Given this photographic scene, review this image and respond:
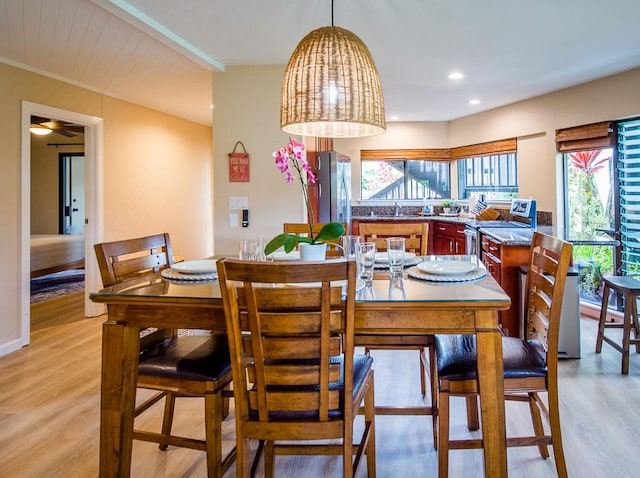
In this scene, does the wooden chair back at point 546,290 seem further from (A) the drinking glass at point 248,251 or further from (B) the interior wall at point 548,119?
(B) the interior wall at point 548,119

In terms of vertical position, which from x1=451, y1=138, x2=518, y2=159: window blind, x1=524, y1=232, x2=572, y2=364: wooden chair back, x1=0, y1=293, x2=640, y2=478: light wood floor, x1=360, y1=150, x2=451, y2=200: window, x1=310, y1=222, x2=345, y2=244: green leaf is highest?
x1=451, y1=138, x2=518, y2=159: window blind

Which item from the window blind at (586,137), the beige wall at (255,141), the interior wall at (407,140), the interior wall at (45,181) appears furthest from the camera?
the interior wall at (45,181)

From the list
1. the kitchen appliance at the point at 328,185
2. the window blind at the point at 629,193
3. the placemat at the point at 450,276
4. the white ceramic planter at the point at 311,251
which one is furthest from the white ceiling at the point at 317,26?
the placemat at the point at 450,276

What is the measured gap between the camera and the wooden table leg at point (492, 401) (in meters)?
1.41

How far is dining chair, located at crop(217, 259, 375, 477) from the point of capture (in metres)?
1.16

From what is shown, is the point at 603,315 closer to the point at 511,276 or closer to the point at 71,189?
the point at 511,276

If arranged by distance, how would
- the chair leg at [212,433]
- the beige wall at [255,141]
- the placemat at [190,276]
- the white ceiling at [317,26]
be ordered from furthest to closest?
A: the beige wall at [255,141] → the white ceiling at [317,26] → the placemat at [190,276] → the chair leg at [212,433]

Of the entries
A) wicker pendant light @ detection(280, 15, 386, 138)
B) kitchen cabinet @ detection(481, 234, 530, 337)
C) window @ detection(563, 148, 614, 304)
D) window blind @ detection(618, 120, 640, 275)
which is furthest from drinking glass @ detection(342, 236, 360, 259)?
window blind @ detection(618, 120, 640, 275)

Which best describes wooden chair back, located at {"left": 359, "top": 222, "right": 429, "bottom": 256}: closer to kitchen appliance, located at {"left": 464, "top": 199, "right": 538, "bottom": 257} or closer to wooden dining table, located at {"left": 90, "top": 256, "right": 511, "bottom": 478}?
wooden dining table, located at {"left": 90, "top": 256, "right": 511, "bottom": 478}

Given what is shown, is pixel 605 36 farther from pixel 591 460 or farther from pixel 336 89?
pixel 591 460

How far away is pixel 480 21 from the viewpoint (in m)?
2.74

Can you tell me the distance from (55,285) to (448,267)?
5.91 metres

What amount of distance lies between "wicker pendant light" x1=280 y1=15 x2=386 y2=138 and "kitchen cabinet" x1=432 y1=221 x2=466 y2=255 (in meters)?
3.79

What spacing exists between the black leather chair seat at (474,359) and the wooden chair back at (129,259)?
1.40m
